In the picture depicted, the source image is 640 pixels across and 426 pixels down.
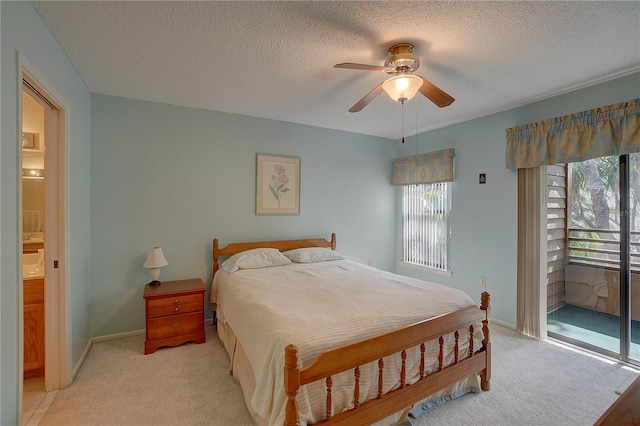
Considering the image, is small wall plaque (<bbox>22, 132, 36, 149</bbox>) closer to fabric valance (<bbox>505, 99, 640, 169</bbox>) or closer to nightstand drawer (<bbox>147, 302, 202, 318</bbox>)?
nightstand drawer (<bbox>147, 302, 202, 318</bbox>)

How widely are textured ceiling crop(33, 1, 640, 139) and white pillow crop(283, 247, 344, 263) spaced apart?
1.87m

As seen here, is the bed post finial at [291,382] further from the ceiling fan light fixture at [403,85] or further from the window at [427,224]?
the window at [427,224]

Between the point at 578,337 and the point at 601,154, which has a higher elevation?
the point at 601,154

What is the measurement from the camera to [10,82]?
1.47 meters

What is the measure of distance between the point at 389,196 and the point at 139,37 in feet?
13.2

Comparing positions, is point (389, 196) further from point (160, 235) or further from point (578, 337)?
point (160, 235)

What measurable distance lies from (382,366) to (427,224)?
327cm

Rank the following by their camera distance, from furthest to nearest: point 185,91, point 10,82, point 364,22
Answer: point 185,91
point 364,22
point 10,82

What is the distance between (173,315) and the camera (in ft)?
9.62

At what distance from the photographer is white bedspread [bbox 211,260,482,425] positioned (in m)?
Result: 1.58

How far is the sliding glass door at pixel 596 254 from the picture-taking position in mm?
2668

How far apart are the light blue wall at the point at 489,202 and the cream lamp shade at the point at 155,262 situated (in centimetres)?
375

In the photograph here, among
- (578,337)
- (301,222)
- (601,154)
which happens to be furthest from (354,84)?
(578,337)

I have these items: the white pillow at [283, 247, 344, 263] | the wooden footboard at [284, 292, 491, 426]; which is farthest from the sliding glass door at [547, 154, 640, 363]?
the white pillow at [283, 247, 344, 263]
